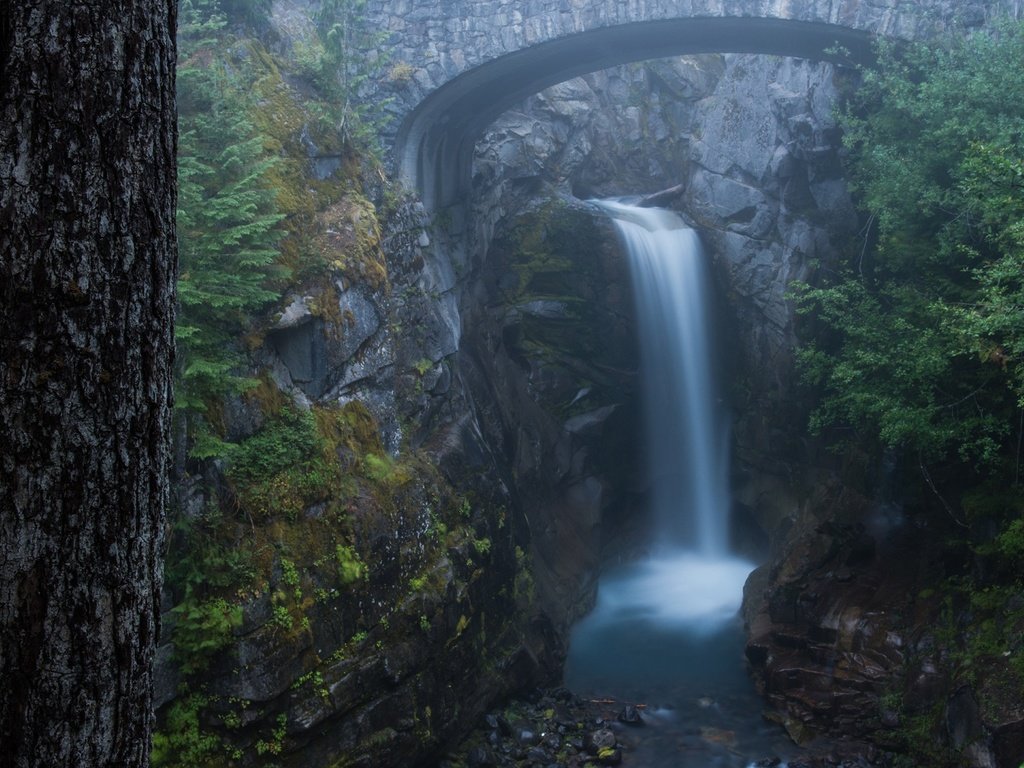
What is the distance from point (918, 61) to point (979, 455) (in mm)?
6327

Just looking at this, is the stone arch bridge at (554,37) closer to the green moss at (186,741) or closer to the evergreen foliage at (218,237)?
the evergreen foliage at (218,237)

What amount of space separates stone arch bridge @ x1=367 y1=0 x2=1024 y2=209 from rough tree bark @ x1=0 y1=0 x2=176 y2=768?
13.3 m

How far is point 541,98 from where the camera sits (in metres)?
21.2

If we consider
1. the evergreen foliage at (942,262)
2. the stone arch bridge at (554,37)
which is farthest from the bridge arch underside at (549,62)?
the evergreen foliage at (942,262)

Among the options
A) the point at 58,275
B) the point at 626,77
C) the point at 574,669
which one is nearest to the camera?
the point at 58,275

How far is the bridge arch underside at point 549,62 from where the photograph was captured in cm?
1447

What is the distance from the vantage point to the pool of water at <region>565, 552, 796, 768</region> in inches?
439

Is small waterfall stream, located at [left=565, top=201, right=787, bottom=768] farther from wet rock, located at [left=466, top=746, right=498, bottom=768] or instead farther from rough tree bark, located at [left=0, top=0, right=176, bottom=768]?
rough tree bark, located at [left=0, top=0, right=176, bottom=768]

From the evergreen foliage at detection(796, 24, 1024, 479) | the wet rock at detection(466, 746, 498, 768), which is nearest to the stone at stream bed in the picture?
the wet rock at detection(466, 746, 498, 768)

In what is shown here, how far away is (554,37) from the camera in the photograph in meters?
14.4

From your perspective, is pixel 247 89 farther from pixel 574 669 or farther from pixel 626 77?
pixel 626 77

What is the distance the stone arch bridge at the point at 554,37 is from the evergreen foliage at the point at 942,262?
0.72 metres

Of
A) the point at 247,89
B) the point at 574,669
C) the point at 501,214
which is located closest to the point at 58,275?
the point at 247,89

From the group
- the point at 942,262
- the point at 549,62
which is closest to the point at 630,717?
the point at 942,262
